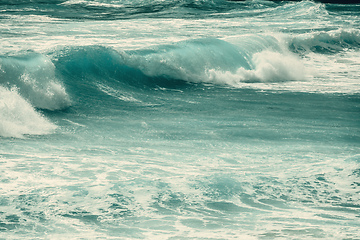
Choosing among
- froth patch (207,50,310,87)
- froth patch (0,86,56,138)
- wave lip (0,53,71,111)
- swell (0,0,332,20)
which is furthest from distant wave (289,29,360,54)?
froth patch (0,86,56,138)

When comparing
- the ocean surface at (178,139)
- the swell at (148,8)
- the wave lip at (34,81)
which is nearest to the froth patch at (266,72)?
the ocean surface at (178,139)

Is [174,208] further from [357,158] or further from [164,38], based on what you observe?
[164,38]

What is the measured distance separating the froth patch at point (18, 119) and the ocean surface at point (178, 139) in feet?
0.08

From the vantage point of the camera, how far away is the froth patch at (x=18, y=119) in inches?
293

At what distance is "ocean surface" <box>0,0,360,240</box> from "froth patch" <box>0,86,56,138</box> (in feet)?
0.08

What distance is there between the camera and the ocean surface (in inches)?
191

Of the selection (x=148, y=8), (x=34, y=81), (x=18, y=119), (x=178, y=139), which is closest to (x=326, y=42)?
(x=34, y=81)

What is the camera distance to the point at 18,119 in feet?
26.1

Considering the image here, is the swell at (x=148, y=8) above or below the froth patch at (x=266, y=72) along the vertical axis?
above

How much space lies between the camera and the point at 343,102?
10383mm

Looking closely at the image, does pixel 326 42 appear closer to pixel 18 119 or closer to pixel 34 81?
pixel 34 81

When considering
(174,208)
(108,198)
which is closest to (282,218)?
(174,208)

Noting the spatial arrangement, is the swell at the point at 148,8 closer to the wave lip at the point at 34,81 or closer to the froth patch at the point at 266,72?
the froth patch at the point at 266,72

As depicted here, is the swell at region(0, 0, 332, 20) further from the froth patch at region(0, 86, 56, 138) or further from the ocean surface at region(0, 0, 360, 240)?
the froth patch at region(0, 86, 56, 138)
